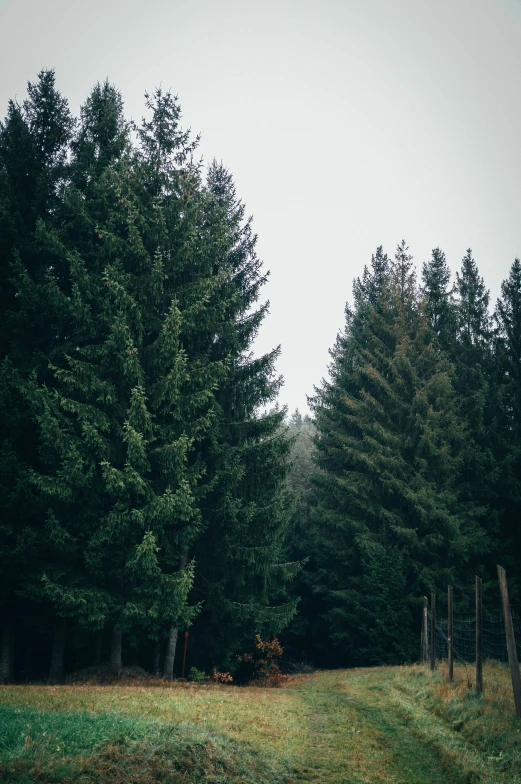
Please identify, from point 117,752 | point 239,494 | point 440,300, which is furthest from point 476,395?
point 117,752

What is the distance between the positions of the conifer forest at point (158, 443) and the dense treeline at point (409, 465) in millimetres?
177

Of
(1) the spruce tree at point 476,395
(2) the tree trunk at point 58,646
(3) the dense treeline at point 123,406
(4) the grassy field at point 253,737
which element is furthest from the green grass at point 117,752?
(1) the spruce tree at point 476,395

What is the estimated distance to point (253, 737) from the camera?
23.0ft

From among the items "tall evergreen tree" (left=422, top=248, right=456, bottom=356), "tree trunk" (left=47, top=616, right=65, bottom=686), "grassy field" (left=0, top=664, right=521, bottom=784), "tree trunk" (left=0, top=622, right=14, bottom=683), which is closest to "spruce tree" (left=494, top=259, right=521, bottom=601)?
"tall evergreen tree" (left=422, top=248, right=456, bottom=356)

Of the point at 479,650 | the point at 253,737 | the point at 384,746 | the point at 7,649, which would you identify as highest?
the point at 479,650

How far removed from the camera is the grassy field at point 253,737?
15.6 ft

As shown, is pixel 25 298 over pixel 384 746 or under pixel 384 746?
over

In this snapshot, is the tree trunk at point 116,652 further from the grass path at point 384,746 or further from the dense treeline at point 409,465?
the dense treeline at point 409,465

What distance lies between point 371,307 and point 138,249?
17744 millimetres

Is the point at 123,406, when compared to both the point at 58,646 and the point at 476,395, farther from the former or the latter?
the point at 476,395

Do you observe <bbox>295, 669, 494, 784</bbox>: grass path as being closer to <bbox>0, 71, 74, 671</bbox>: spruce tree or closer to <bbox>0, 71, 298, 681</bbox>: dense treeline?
<bbox>0, 71, 298, 681</bbox>: dense treeline

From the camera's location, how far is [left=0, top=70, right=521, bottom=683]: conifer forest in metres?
12.0

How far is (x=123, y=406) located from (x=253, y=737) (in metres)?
8.64

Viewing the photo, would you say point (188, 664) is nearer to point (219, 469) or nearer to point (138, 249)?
point (219, 469)
